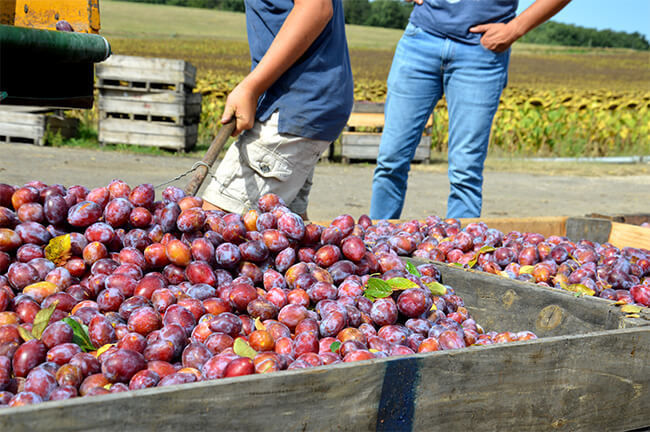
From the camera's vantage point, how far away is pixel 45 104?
5.74 ft

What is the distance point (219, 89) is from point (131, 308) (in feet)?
38.1

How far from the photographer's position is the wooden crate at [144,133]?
9.44m

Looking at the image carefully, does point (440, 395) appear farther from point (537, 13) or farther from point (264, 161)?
point (537, 13)

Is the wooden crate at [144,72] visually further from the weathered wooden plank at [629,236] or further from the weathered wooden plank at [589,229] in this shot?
the weathered wooden plank at [629,236]

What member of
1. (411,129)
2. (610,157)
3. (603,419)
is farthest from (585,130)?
(603,419)

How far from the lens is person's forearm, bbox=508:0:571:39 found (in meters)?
3.40

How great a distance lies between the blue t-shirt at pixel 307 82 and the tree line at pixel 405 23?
2429 inches

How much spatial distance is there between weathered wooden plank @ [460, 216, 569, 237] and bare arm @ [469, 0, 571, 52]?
951 millimetres

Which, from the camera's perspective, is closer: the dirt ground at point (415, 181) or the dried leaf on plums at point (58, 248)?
the dried leaf on plums at point (58, 248)

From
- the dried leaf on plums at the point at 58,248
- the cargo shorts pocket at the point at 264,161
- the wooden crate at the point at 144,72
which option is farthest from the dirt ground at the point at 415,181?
the dried leaf on plums at the point at 58,248

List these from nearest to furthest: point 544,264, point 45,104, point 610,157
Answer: point 45,104
point 544,264
point 610,157

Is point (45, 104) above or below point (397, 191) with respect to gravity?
above

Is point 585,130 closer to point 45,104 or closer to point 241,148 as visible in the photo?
point 241,148

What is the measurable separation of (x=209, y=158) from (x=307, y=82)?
54 centimetres
